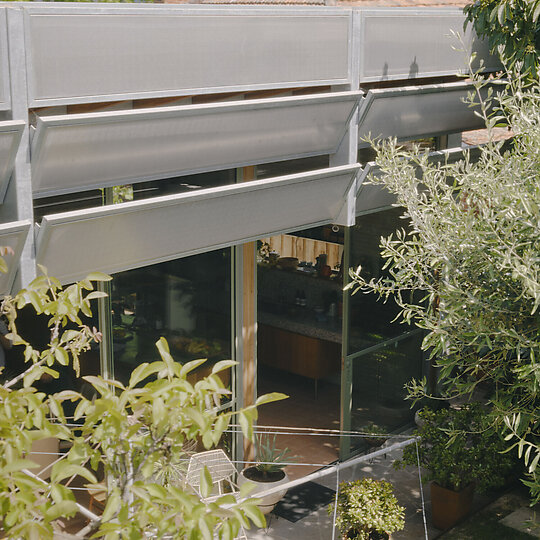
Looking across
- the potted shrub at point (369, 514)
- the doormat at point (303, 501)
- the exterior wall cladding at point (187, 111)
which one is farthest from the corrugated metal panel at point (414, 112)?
the doormat at point (303, 501)

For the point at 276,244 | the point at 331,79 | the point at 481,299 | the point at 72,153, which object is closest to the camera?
the point at 72,153

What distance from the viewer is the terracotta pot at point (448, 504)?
8492 mm

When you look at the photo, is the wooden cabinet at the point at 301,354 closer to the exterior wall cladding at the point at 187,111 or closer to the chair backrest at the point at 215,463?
the chair backrest at the point at 215,463

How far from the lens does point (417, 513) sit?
28.9ft

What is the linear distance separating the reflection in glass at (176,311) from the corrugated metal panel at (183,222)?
3.97ft

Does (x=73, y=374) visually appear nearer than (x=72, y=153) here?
No

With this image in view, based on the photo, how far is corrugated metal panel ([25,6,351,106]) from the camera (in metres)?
5.09

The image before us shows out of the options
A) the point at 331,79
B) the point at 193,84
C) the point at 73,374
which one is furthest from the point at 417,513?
the point at 193,84

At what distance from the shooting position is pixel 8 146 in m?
4.96

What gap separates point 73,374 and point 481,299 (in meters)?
3.74

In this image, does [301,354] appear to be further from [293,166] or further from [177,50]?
[177,50]

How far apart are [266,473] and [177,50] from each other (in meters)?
4.77

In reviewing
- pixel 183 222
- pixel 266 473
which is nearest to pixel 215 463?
pixel 266 473

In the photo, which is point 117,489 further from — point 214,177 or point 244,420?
point 214,177
